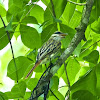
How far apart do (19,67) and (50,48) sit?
11.4 inches

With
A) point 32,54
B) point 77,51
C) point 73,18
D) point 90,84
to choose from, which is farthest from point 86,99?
point 73,18

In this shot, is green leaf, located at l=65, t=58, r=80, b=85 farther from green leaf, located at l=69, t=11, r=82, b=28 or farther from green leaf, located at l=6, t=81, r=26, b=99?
green leaf, located at l=6, t=81, r=26, b=99

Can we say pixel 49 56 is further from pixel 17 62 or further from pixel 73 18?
pixel 73 18

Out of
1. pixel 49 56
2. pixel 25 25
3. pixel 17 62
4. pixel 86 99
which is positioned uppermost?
pixel 25 25

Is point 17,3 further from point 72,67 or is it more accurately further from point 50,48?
point 72,67

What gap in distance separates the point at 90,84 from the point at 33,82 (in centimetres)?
39

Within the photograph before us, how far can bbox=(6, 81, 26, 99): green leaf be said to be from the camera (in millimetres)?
1614

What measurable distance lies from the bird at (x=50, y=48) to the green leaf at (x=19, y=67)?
0.66 ft

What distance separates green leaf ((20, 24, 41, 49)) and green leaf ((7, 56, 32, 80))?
118 mm

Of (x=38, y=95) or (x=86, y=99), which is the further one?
(x=86, y=99)

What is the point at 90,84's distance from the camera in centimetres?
164

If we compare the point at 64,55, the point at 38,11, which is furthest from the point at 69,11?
the point at 64,55

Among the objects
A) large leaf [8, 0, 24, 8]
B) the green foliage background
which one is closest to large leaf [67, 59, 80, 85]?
the green foliage background

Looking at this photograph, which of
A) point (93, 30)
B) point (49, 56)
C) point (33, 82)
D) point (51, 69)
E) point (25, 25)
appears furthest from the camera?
point (93, 30)
